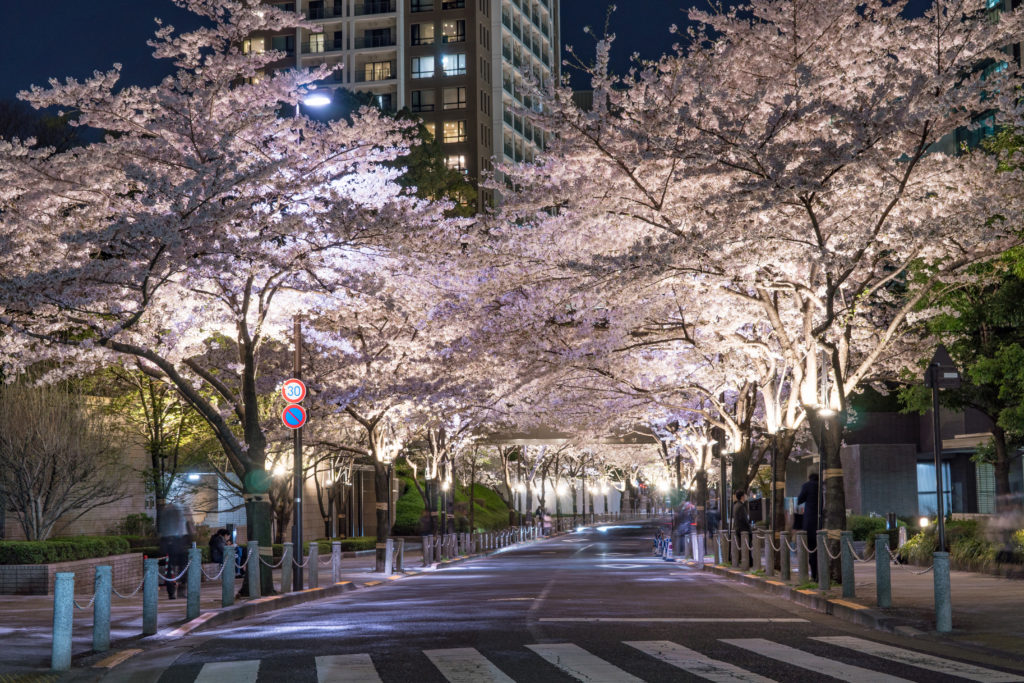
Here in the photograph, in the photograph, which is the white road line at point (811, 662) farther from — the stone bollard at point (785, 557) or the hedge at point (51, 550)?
the hedge at point (51, 550)

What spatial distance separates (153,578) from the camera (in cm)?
1441

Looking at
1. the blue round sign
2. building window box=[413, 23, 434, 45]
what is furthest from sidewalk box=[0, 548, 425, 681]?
building window box=[413, 23, 434, 45]

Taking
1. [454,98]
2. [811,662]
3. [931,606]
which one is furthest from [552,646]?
[454,98]

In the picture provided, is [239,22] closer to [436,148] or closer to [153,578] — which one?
[153,578]

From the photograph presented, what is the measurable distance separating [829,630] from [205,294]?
13335mm

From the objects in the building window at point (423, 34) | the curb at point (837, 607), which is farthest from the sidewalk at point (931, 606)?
the building window at point (423, 34)

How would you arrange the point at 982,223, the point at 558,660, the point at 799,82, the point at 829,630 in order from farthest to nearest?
the point at 982,223 < the point at 799,82 < the point at 829,630 < the point at 558,660

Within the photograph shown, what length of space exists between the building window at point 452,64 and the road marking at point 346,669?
97513 mm

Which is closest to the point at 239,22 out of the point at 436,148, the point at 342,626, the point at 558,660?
the point at 342,626

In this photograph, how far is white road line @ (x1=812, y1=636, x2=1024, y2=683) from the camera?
31.0 ft

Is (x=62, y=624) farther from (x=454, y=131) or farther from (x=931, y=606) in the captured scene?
(x=454, y=131)

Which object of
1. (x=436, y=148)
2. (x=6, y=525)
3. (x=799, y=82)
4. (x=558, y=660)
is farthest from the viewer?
(x=436, y=148)

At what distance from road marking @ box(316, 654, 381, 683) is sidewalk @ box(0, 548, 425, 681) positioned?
2.88 metres

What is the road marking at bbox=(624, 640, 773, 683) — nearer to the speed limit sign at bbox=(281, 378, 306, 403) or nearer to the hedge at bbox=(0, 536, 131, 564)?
the speed limit sign at bbox=(281, 378, 306, 403)
